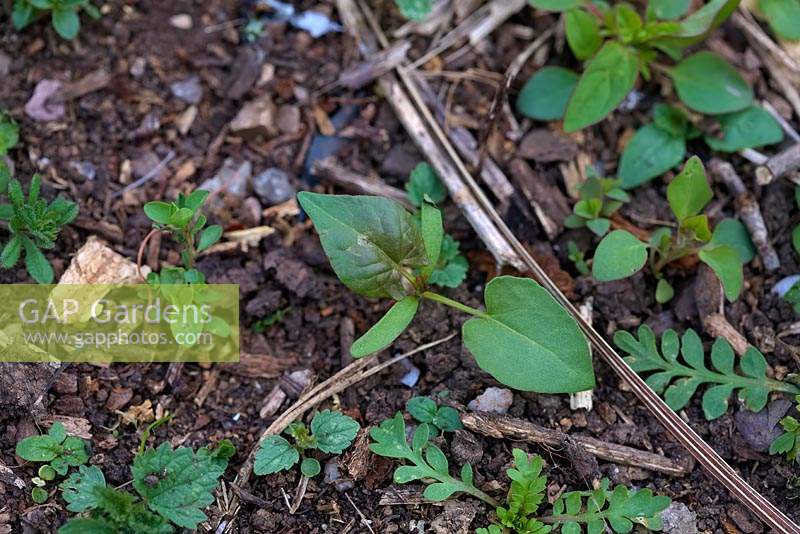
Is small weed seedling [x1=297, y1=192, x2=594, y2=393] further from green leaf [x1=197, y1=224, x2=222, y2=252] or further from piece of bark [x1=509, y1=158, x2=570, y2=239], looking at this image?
piece of bark [x1=509, y1=158, x2=570, y2=239]

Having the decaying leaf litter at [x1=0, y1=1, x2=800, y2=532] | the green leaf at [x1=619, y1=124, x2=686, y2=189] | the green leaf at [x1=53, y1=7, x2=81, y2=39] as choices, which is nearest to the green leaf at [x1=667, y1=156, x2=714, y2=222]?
the decaying leaf litter at [x1=0, y1=1, x2=800, y2=532]

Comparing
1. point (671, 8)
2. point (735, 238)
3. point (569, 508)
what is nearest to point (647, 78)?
point (671, 8)

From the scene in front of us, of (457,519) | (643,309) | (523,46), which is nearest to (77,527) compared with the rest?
(457,519)

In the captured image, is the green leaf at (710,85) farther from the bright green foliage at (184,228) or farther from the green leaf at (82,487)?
the green leaf at (82,487)

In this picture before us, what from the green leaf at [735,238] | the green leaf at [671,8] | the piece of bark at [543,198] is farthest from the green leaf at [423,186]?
the green leaf at [671,8]

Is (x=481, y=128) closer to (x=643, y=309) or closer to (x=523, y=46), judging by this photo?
(x=523, y=46)
